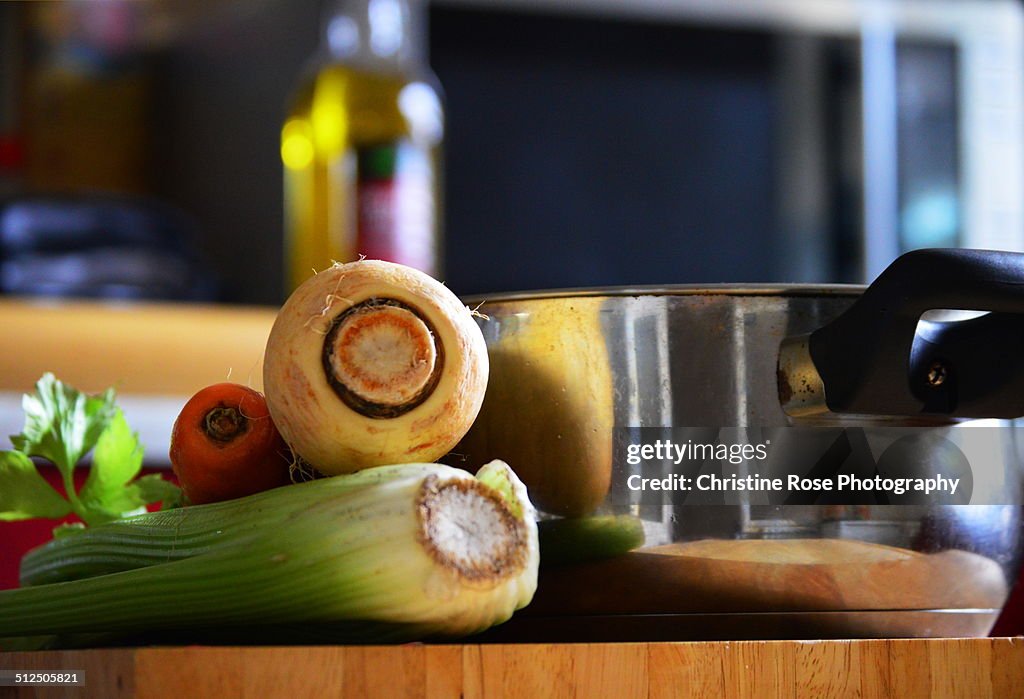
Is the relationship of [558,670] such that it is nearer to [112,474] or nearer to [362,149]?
[112,474]

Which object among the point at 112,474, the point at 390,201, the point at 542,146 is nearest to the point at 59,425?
the point at 112,474

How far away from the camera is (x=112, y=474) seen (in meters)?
0.56

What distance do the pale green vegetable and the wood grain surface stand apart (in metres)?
0.02

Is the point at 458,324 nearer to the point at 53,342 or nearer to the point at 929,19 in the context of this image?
the point at 53,342

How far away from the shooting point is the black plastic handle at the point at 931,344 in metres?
0.39

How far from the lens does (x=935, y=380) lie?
42 cm

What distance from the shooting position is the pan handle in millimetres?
393

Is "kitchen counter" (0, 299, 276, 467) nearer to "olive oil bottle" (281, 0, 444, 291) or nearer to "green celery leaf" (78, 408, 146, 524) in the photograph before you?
"olive oil bottle" (281, 0, 444, 291)

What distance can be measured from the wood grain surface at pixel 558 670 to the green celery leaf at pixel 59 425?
173mm

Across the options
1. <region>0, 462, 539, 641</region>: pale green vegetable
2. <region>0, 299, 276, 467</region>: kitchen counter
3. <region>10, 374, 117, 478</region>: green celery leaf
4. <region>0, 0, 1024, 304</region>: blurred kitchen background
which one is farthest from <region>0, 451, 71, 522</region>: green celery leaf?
<region>0, 0, 1024, 304</region>: blurred kitchen background

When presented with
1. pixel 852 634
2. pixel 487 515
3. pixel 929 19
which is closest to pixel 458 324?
pixel 487 515

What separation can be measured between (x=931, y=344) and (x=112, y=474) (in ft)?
1.16

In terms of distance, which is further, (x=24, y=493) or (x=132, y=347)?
(x=132, y=347)

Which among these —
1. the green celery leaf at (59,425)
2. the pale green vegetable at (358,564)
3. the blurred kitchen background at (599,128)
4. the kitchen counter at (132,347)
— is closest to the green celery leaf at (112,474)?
the green celery leaf at (59,425)
